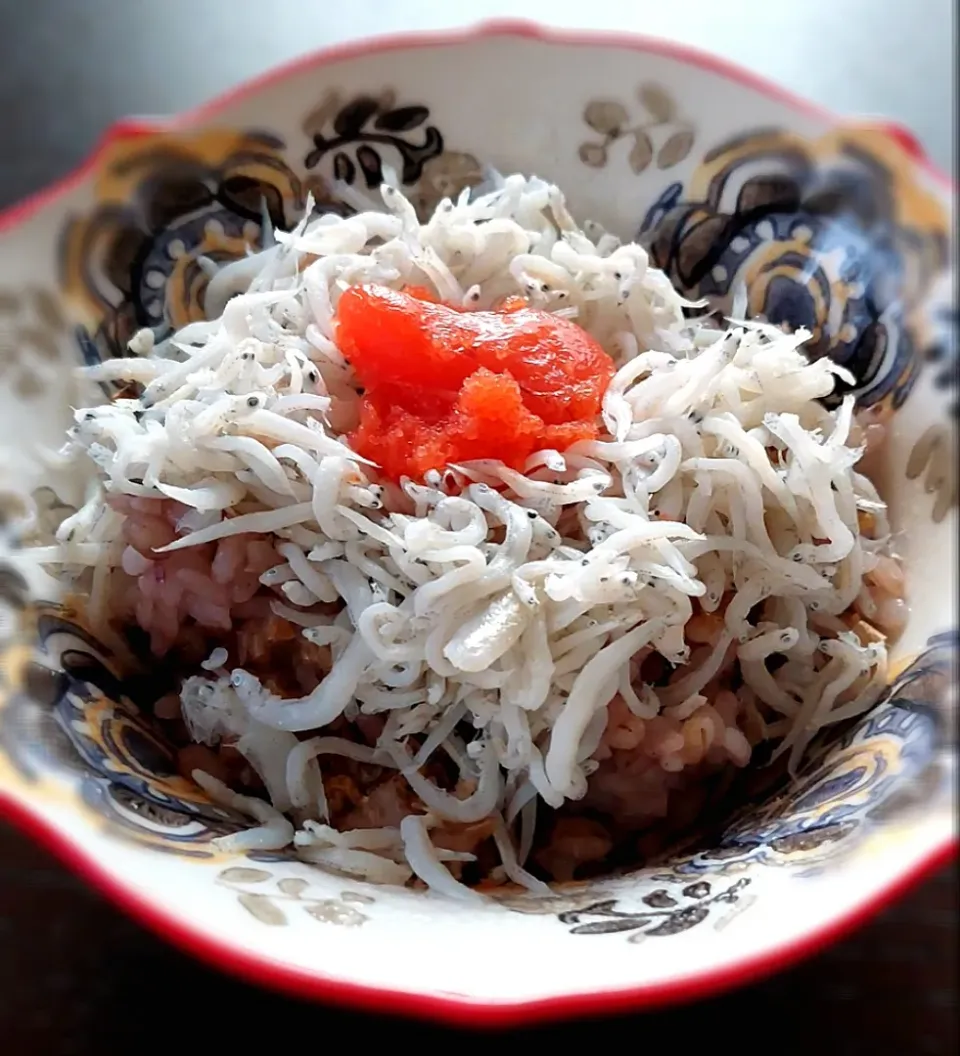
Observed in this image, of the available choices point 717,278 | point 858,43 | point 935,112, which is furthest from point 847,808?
point 858,43

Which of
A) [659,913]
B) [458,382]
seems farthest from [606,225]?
[659,913]

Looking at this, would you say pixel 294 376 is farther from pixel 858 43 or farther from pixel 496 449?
pixel 858 43

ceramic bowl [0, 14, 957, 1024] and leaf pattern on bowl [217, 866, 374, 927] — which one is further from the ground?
ceramic bowl [0, 14, 957, 1024]

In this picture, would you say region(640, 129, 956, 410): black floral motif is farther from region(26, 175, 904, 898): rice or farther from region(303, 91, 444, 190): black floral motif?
region(303, 91, 444, 190): black floral motif

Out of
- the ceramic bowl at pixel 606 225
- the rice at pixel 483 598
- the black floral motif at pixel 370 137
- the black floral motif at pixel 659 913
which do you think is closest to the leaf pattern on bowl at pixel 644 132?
the ceramic bowl at pixel 606 225

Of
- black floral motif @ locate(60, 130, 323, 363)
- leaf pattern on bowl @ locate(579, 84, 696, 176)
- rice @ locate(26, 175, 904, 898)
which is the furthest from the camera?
leaf pattern on bowl @ locate(579, 84, 696, 176)

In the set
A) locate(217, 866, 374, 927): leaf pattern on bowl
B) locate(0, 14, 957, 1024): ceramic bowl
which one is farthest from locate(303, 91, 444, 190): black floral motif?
locate(217, 866, 374, 927): leaf pattern on bowl

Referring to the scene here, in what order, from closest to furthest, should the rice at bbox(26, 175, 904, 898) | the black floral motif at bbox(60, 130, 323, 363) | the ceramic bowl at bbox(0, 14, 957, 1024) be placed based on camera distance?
1. the ceramic bowl at bbox(0, 14, 957, 1024)
2. the rice at bbox(26, 175, 904, 898)
3. the black floral motif at bbox(60, 130, 323, 363)
